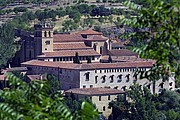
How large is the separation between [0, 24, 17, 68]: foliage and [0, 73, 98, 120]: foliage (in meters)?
46.5

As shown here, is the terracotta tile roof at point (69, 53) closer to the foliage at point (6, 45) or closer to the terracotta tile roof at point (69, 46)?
the terracotta tile roof at point (69, 46)

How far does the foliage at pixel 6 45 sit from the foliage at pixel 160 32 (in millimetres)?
46418

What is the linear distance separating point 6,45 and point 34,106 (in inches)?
2042

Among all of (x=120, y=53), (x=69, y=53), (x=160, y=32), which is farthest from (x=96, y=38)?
(x=160, y=32)

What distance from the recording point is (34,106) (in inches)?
228

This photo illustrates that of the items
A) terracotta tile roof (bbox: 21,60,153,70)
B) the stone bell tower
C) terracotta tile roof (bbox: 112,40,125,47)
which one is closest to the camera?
terracotta tile roof (bbox: 21,60,153,70)

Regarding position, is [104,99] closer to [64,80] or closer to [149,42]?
[64,80]

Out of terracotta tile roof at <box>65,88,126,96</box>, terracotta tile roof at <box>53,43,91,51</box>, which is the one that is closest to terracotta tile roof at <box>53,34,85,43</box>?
terracotta tile roof at <box>53,43,91,51</box>

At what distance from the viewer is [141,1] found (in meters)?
6.19

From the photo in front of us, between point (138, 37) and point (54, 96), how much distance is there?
0.83 meters

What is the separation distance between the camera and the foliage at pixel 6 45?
54312 mm

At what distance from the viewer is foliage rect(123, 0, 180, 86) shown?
19.4 ft

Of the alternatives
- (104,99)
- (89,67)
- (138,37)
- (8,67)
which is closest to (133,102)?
(104,99)

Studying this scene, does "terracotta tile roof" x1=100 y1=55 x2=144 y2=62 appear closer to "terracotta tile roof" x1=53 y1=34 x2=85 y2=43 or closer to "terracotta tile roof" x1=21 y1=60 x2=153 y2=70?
"terracotta tile roof" x1=53 y1=34 x2=85 y2=43
